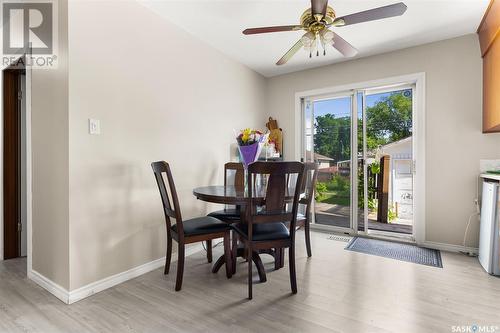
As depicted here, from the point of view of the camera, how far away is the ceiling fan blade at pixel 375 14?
1.60 m

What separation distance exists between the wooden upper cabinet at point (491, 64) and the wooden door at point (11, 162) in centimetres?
456

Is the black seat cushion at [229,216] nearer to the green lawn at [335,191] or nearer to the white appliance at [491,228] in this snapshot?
the green lawn at [335,191]

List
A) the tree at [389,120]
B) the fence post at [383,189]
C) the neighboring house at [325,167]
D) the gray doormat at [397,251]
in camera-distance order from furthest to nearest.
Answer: the neighboring house at [325,167]
the fence post at [383,189]
the tree at [389,120]
the gray doormat at [397,251]

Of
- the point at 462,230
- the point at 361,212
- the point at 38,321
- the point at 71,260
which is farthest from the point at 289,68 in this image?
the point at 38,321

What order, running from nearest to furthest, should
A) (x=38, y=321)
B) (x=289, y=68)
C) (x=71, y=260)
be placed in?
(x=38, y=321) < (x=71, y=260) < (x=289, y=68)

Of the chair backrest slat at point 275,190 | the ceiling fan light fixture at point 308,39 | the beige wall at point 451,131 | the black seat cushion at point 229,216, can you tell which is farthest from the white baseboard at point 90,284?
the beige wall at point 451,131

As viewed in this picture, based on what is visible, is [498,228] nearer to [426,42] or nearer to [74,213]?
[426,42]

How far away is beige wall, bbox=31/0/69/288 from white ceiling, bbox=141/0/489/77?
107 centimetres

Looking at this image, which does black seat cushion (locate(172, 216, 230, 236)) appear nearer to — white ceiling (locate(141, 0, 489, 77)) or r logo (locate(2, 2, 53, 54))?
r logo (locate(2, 2, 53, 54))

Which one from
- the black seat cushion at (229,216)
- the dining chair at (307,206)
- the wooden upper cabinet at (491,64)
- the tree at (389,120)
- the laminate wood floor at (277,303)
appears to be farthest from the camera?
the tree at (389,120)

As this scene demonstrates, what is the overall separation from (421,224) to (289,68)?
2.71m

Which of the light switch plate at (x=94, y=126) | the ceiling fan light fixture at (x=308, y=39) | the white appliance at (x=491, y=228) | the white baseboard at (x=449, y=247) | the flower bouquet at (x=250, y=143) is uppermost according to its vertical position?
the ceiling fan light fixture at (x=308, y=39)

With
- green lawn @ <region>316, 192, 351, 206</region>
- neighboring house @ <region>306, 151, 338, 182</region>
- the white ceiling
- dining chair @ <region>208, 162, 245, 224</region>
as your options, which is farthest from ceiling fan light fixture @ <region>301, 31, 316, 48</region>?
green lawn @ <region>316, 192, 351, 206</region>

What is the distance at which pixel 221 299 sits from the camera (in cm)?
184
